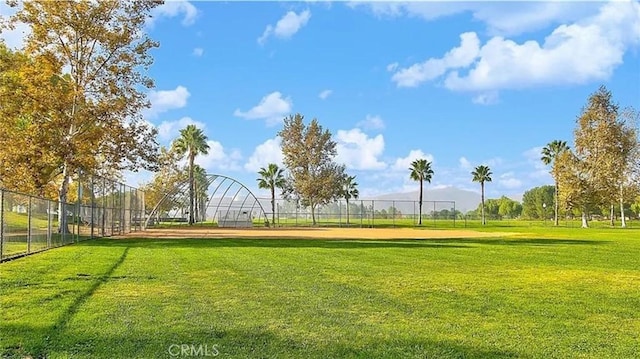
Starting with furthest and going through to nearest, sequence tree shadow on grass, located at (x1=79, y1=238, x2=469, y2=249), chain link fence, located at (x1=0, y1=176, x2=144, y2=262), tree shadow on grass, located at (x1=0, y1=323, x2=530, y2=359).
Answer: tree shadow on grass, located at (x1=79, y1=238, x2=469, y2=249) < chain link fence, located at (x1=0, y1=176, x2=144, y2=262) < tree shadow on grass, located at (x1=0, y1=323, x2=530, y2=359)

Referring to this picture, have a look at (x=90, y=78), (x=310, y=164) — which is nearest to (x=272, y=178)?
(x=310, y=164)

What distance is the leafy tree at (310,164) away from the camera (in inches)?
2714

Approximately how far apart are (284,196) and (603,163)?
3450 cm

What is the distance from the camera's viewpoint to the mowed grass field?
593 cm

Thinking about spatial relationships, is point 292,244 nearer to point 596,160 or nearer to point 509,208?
point 596,160

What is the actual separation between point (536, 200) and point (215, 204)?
83.1 meters

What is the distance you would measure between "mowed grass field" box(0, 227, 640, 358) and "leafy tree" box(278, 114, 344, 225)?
2140 inches

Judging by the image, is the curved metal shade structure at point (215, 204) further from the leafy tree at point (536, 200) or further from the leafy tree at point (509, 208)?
the leafy tree at point (509, 208)

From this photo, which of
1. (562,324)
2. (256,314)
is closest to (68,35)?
(256,314)

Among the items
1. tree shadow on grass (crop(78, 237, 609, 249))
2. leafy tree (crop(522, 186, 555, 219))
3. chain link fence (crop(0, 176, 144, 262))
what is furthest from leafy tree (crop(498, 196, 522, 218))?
tree shadow on grass (crop(78, 237, 609, 249))

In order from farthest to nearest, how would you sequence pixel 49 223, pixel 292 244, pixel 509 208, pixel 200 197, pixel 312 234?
1. pixel 509 208
2. pixel 200 197
3. pixel 312 234
4. pixel 292 244
5. pixel 49 223

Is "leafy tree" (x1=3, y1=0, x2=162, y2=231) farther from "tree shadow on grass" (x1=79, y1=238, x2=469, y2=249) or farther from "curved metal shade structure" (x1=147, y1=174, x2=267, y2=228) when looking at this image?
"curved metal shade structure" (x1=147, y1=174, x2=267, y2=228)

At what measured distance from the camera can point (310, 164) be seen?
70562mm

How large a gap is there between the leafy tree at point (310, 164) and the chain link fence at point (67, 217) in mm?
29808
